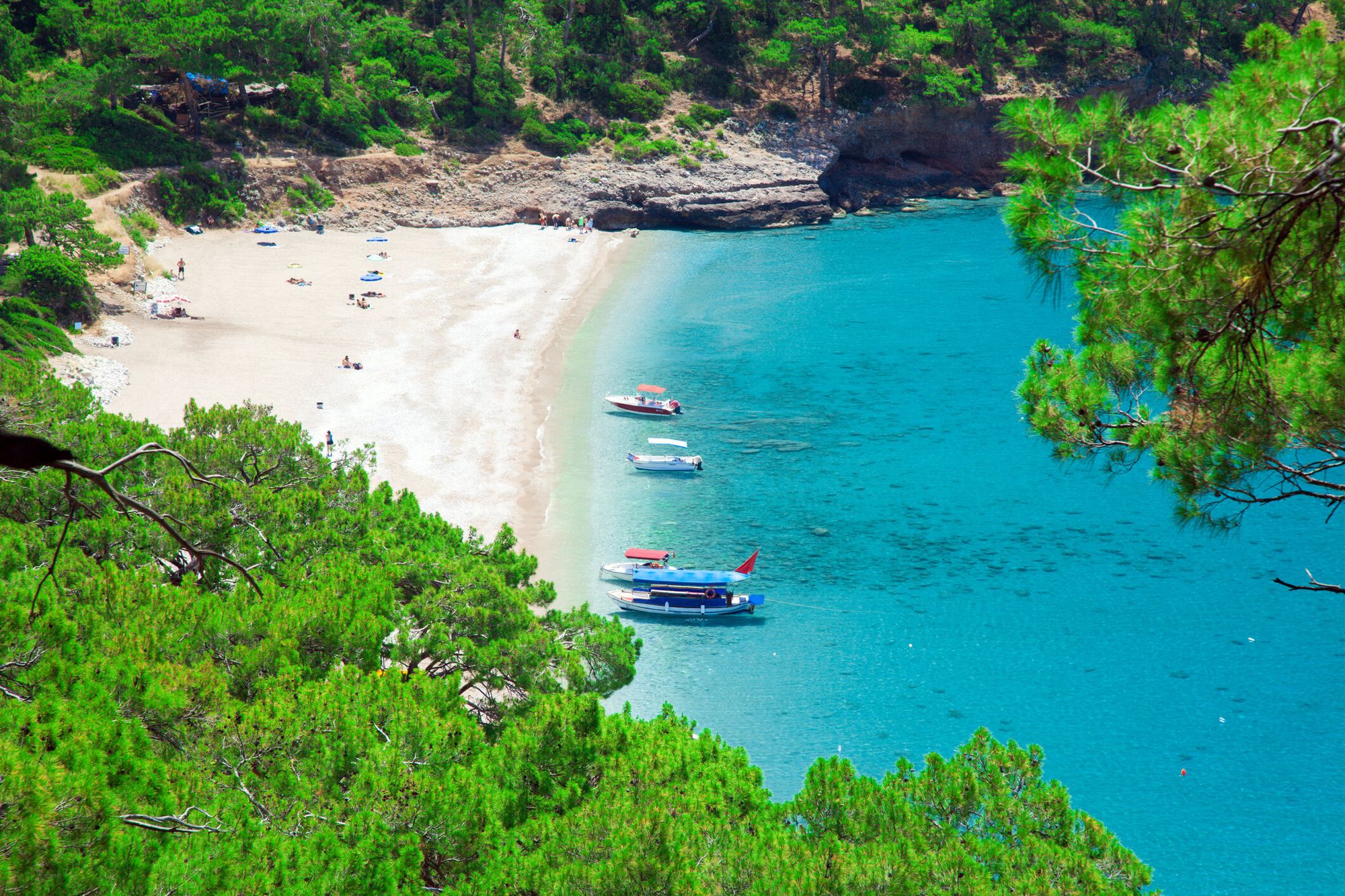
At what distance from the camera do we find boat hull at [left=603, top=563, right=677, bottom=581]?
100 feet

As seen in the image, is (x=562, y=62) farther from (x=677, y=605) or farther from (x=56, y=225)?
(x=677, y=605)

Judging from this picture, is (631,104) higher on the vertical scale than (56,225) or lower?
higher

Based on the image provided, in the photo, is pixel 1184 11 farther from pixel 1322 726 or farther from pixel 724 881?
pixel 724 881

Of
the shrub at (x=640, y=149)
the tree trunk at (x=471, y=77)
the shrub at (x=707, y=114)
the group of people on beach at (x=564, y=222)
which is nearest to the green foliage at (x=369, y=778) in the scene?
the group of people on beach at (x=564, y=222)

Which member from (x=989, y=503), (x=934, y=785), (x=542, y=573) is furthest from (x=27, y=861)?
(x=989, y=503)

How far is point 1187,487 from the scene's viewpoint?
35.1ft

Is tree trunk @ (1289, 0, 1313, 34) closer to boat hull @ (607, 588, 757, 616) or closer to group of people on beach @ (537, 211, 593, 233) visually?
group of people on beach @ (537, 211, 593, 233)

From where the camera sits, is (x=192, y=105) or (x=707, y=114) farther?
(x=707, y=114)

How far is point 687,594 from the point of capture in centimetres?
3011

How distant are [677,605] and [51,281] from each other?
32355 millimetres

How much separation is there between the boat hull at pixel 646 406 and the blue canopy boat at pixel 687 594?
13933mm

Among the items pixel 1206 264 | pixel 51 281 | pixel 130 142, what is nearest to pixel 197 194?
pixel 130 142

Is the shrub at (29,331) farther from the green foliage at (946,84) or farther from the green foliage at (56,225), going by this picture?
the green foliage at (946,84)

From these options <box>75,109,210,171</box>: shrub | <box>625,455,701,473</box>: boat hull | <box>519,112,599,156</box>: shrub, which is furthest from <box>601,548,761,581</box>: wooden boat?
<box>519,112,599,156</box>: shrub
